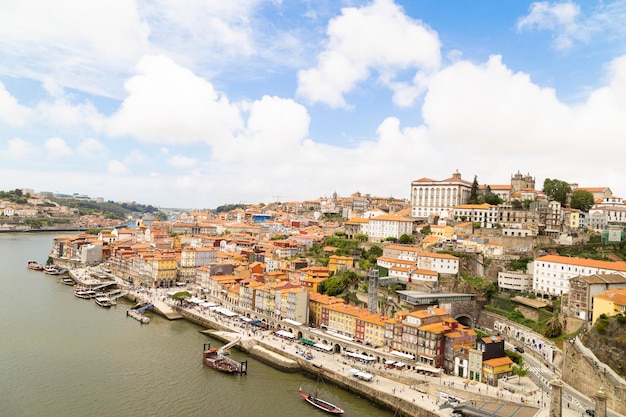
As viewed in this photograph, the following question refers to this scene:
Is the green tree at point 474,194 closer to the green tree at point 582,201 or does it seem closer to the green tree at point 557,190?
the green tree at point 557,190

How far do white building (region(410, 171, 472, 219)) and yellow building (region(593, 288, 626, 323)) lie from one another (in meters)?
27.3

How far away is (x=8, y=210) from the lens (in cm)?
10850

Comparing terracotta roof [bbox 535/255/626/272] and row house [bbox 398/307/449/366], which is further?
terracotta roof [bbox 535/255/626/272]

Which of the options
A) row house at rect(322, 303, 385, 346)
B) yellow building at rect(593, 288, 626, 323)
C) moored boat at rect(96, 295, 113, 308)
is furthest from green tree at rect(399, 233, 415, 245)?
moored boat at rect(96, 295, 113, 308)

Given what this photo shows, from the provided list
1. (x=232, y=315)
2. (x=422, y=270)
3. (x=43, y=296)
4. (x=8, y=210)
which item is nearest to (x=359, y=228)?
(x=422, y=270)

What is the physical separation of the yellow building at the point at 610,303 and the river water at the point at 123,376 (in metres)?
12.1

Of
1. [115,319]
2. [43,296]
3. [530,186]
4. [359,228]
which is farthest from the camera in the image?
[530,186]

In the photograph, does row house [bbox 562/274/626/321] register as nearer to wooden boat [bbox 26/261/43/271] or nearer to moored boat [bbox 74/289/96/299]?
moored boat [bbox 74/289/96/299]

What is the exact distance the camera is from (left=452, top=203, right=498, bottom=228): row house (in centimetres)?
4558

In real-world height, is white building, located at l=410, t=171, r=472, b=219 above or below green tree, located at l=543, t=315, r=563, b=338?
above

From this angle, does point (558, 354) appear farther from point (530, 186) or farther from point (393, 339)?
point (530, 186)

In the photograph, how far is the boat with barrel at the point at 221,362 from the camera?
2428 centimetres

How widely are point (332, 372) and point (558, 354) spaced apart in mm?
11834

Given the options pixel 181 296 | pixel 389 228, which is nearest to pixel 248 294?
pixel 181 296
